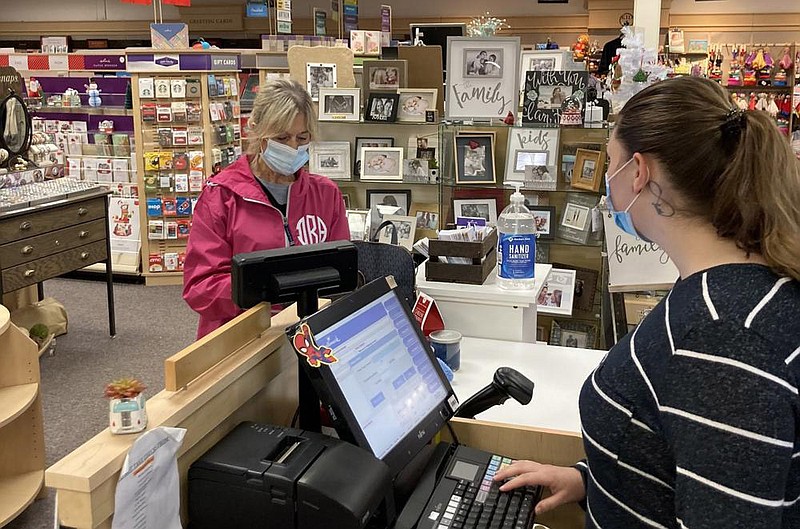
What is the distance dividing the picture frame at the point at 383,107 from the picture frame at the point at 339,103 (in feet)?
0.25

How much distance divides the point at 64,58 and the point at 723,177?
8399 millimetres

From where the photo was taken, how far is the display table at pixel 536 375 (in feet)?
6.53

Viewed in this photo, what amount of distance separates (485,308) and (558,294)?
126 centimetres

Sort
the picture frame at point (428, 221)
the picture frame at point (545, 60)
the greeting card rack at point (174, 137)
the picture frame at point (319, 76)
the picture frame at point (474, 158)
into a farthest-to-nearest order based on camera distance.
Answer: the greeting card rack at point (174, 137) → the picture frame at point (545, 60) → the picture frame at point (319, 76) → the picture frame at point (428, 221) → the picture frame at point (474, 158)

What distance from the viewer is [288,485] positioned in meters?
1.21

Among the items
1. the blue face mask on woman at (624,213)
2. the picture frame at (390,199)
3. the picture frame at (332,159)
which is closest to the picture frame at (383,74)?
the picture frame at (332,159)

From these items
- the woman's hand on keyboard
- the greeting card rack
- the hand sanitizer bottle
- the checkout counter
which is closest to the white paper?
the checkout counter

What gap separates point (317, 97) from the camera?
440 centimetres

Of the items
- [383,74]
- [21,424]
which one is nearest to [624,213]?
[21,424]

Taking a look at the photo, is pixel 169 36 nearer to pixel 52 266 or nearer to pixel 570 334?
pixel 52 266

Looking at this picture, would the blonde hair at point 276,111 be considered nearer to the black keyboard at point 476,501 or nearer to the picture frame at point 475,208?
the black keyboard at point 476,501

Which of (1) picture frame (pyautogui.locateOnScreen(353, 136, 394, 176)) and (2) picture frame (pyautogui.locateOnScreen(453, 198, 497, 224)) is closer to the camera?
(2) picture frame (pyautogui.locateOnScreen(453, 198, 497, 224))

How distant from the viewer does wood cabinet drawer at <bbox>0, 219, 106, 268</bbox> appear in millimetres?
4488

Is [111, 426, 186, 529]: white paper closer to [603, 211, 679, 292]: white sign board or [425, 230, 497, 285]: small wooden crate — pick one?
[425, 230, 497, 285]: small wooden crate
